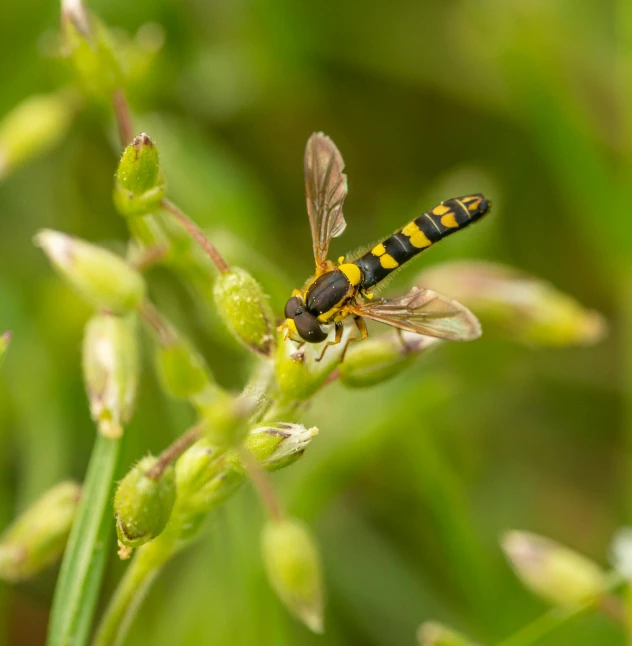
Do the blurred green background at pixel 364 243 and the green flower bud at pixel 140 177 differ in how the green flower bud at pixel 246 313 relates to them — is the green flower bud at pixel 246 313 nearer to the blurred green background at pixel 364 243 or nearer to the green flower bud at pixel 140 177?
the green flower bud at pixel 140 177

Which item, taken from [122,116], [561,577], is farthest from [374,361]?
[122,116]

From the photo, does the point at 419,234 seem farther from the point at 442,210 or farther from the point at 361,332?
the point at 361,332

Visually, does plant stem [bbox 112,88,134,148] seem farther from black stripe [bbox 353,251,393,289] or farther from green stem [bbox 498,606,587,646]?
green stem [bbox 498,606,587,646]

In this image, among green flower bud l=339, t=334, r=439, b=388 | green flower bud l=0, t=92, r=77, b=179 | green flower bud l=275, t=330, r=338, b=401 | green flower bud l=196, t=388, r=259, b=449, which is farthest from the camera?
green flower bud l=0, t=92, r=77, b=179

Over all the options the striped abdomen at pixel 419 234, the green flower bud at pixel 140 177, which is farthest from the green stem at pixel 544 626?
the green flower bud at pixel 140 177

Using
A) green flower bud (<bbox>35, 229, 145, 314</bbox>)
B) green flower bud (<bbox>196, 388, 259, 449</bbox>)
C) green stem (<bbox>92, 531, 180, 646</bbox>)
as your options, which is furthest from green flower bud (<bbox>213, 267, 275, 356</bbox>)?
green flower bud (<bbox>196, 388, 259, 449</bbox>)

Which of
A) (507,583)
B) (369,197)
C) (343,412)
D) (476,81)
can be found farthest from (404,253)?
(476,81)
